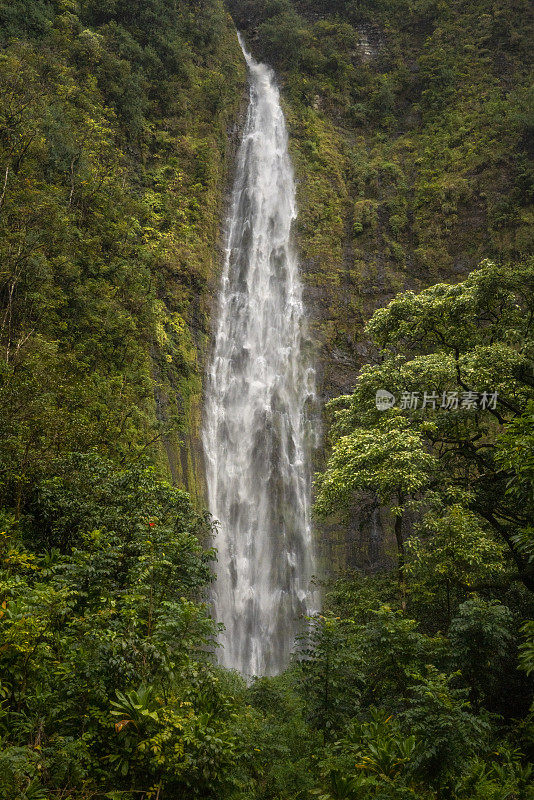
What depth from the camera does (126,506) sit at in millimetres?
7344

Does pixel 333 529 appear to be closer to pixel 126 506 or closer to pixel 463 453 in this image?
pixel 463 453

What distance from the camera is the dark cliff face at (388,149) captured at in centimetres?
2275

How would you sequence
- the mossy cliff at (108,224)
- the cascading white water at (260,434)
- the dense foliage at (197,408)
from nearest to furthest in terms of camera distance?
the dense foliage at (197,408) → the mossy cliff at (108,224) → the cascading white water at (260,434)

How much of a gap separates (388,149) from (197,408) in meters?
20.0

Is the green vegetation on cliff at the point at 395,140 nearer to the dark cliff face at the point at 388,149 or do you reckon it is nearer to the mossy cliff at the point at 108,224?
the dark cliff face at the point at 388,149

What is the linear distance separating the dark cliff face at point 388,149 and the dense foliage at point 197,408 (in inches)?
6.5

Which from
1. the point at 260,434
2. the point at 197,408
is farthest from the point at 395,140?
the point at 197,408

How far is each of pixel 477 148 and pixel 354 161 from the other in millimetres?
6269

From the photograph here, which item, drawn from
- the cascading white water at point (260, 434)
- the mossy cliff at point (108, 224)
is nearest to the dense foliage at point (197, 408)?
the mossy cliff at point (108, 224)

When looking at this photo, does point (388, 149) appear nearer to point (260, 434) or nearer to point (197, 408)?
point (260, 434)

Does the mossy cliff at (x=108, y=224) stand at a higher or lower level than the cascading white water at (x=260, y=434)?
higher

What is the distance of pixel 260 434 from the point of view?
18859 millimetres

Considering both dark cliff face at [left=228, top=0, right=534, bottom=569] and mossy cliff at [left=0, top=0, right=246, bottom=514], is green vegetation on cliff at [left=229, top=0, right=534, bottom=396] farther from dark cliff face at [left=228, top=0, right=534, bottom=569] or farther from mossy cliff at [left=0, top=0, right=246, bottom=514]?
mossy cliff at [left=0, top=0, right=246, bottom=514]

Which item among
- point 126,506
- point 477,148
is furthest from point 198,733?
point 477,148
